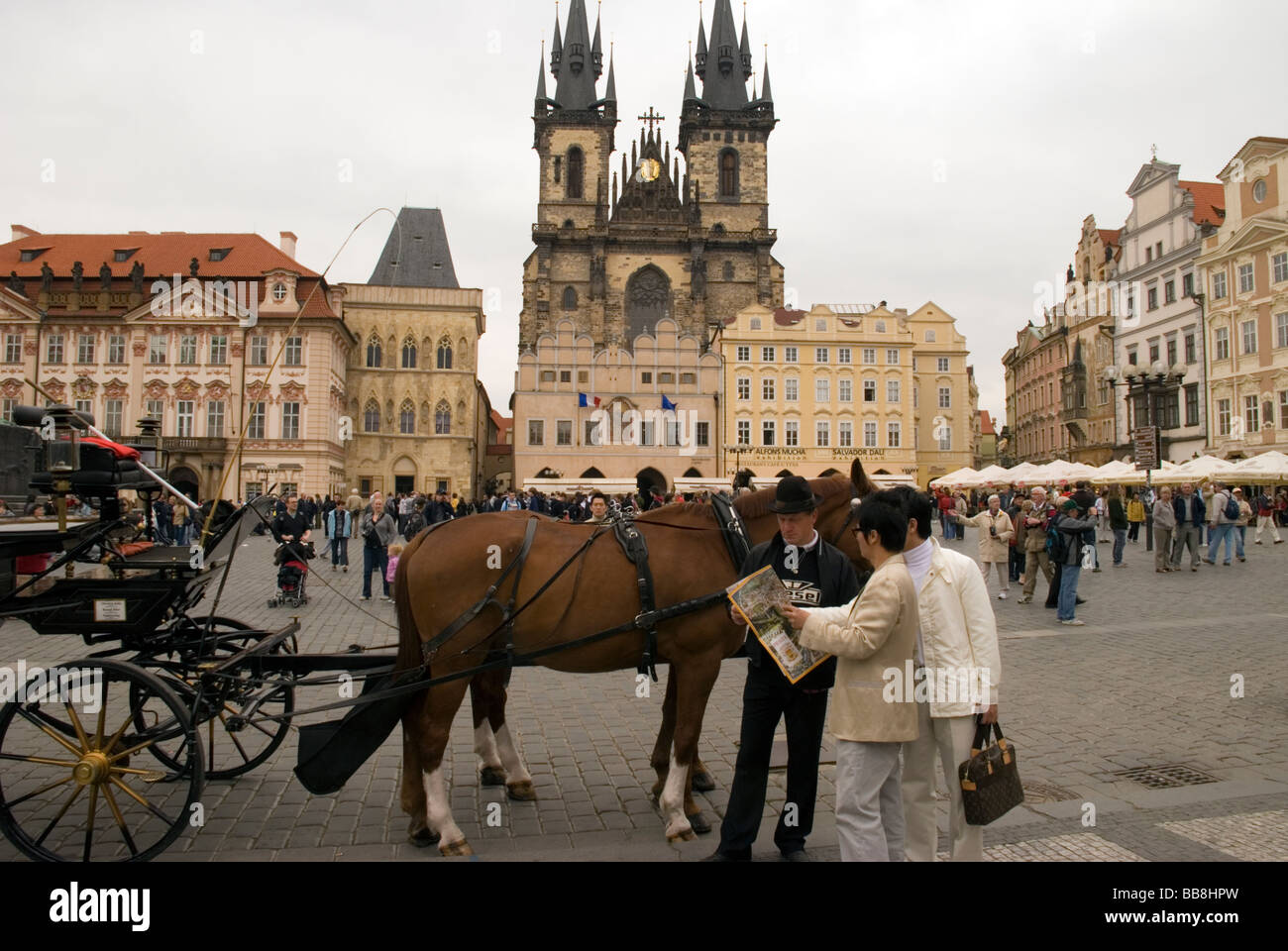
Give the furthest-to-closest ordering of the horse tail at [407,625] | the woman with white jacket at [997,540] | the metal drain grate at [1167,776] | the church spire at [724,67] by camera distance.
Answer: the church spire at [724,67] < the woman with white jacket at [997,540] < the metal drain grate at [1167,776] < the horse tail at [407,625]

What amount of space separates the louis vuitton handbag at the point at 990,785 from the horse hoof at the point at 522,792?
251 cm

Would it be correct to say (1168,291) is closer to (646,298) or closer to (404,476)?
(646,298)

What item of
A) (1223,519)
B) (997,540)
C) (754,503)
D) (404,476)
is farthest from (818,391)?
(754,503)

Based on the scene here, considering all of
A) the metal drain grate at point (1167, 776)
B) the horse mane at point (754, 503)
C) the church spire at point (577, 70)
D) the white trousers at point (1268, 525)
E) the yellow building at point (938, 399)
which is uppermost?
the church spire at point (577, 70)

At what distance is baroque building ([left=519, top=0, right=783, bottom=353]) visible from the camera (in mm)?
67688

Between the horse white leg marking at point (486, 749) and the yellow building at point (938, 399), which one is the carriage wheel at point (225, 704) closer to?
the horse white leg marking at point (486, 749)

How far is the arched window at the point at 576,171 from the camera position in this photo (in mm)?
71062

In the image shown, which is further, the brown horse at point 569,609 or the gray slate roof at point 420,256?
the gray slate roof at point 420,256

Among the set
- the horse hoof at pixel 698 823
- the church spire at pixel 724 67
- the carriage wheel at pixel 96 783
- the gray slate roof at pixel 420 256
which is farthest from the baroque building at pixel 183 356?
the horse hoof at pixel 698 823

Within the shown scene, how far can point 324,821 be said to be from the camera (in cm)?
461

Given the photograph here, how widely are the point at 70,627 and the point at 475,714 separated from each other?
222 cm

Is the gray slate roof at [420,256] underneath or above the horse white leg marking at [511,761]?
above
